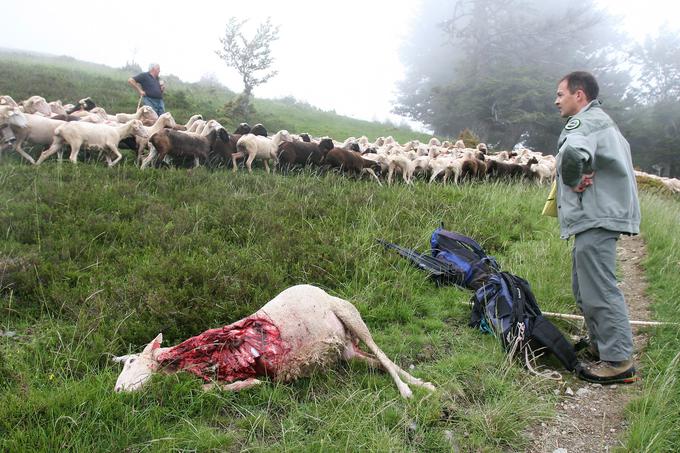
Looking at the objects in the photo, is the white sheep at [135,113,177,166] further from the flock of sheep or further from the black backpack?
the black backpack

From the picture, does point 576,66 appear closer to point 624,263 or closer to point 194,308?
point 624,263

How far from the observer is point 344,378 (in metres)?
3.81

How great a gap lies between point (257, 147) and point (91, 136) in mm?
3318

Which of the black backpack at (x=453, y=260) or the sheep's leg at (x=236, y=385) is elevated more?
the black backpack at (x=453, y=260)

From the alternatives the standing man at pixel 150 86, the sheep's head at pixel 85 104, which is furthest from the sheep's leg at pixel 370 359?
the sheep's head at pixel 85 104

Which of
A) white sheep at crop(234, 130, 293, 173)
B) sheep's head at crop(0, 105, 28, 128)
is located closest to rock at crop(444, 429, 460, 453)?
white sheep at crop(234, 130, 293, 173)

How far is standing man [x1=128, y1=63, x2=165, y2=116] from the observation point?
11.8 m

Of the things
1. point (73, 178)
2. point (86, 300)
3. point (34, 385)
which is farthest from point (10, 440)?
point (73, 178)

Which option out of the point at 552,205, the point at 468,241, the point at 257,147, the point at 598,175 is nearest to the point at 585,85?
the point at 598,175

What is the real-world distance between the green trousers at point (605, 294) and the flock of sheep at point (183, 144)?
7.69 m

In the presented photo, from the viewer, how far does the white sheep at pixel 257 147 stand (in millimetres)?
10844

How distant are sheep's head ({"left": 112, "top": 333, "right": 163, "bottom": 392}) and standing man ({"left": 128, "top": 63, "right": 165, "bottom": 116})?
31.4ft

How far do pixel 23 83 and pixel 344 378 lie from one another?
16389 mm

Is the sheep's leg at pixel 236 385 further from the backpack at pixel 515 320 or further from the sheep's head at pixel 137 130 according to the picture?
the sheep's head at pixel 137 130
